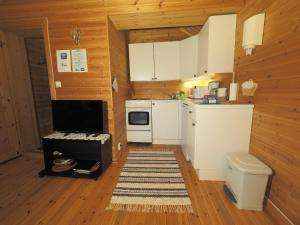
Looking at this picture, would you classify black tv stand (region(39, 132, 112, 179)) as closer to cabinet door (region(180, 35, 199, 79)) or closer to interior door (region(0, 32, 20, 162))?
interior door (region(0, 32, 20, 162))

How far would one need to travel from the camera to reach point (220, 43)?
233cm

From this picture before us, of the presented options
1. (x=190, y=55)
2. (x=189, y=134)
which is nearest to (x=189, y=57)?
(x=190, y=55)

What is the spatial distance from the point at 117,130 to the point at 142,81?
5.12 ft

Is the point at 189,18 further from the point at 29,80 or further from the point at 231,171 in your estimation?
the point at 29,80

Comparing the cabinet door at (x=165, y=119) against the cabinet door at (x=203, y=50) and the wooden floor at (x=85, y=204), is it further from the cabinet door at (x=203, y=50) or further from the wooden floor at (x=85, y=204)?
the wooden floor at (x=85, y=204)

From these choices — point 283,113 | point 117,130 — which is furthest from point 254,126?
point 117,130

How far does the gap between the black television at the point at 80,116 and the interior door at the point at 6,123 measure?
3.58ft

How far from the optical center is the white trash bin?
4.97 feet

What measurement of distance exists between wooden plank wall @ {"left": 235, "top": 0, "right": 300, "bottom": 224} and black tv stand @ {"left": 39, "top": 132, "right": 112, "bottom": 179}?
206 centimetres

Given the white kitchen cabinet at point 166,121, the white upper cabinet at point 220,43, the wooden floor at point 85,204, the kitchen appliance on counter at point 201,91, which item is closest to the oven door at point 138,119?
the white kitchen cabinet at point 166,121

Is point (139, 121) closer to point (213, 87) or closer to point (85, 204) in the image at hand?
point (213, 87)

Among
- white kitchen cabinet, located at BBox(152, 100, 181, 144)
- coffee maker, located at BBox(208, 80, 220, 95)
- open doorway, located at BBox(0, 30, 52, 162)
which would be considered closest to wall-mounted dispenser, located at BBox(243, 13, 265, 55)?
coffee maker, located at BBox(208, 80, 220, 95)

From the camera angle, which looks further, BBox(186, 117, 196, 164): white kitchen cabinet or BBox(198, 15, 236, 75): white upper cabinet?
BBox(198, 15, 236, 75): white upper cabinet

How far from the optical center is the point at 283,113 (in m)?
1.46
